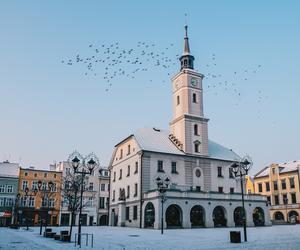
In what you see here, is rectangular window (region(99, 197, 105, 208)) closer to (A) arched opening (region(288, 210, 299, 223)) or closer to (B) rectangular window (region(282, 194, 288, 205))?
(B) rectangular window (region(282, 194, 288, 205))

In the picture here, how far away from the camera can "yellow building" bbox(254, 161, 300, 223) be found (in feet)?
218

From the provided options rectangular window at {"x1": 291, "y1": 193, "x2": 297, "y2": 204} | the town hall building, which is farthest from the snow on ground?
rectangular window at {"x1": 291, "y1": 193, "x2": 297, "y2": 204}

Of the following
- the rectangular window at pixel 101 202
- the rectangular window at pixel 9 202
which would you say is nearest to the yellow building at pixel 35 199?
the rectangular window at pixel 9 202

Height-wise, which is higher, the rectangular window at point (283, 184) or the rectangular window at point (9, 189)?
the rectangular window at point (283, 184)

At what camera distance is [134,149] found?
4884 cm

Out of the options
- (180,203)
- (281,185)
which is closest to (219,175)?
(180,203)

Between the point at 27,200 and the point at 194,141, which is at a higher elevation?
the point at 194,141

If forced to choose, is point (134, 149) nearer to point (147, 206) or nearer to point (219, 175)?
point (147, 206)

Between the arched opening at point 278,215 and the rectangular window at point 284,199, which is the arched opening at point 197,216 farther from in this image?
the arched opening at point 278,215

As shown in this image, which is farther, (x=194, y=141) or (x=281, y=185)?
(x=281, y=185)

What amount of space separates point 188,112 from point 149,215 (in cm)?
1758

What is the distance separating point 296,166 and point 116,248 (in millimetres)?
60933

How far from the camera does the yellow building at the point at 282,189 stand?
66438 mm

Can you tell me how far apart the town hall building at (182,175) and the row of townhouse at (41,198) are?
50.4ft
